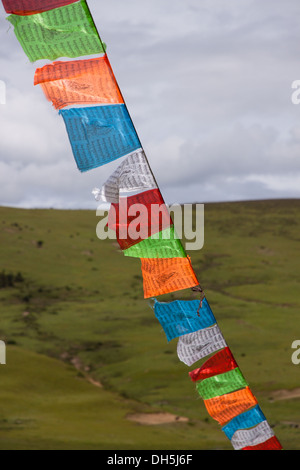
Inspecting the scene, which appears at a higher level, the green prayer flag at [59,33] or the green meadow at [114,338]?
the green prayer flag at [59,33]

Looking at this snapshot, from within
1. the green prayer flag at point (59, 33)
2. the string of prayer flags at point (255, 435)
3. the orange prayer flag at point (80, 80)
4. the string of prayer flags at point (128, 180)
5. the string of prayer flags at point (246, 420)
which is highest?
the green prayer flag at point (59, 33)

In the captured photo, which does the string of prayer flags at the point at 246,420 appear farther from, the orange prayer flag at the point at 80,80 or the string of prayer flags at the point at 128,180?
the orange prayer flag at the point at 80,80

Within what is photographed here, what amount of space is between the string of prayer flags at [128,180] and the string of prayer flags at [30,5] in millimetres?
1580

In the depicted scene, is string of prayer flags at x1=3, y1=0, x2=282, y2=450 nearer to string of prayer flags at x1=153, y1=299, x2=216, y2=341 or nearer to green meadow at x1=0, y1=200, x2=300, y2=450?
string of prayer flags at x1=153, y1=299, x2=216, y2=341

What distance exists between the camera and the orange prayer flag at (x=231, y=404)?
23.9 ft

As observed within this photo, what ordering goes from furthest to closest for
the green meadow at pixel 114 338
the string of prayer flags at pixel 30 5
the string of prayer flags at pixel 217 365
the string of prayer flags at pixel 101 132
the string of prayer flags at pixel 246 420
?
the green meadow at pixel 114 338 → the string of prayer flags at pixel 246 420 → the string of prayer flags at pixel 217 365 → the string of prayer flags at pixel 101 132 → the string of prayer flags at pixel 30 5

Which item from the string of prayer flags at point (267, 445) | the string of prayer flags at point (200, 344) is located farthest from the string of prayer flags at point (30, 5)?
the string of prayer flags at point (267, 445)

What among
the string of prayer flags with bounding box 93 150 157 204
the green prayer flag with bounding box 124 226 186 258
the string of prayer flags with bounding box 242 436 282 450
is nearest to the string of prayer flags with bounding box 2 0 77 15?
the string of prayer flags with bounding box 93 150 157 204

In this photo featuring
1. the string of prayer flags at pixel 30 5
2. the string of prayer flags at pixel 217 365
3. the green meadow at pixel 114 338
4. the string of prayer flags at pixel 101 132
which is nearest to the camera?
the string of prayer flags at pixel 30 5

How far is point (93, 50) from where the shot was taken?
263 inches

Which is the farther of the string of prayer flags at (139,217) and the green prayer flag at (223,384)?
the green prayer flag at (223,384)

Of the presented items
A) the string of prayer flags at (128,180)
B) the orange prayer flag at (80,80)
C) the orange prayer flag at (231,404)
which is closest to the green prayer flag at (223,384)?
the orange prayer flag at (231,404)

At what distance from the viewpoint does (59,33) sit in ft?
22.0
